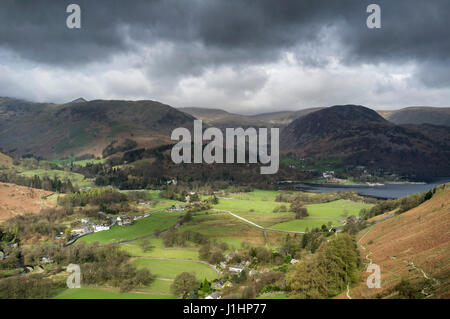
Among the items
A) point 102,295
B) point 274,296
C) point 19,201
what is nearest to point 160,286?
point 102,295

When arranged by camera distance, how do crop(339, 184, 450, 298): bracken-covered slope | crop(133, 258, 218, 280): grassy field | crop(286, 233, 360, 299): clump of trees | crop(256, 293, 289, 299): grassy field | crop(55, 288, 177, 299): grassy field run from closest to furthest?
crop(339, 184, 450, 298): bracken-covered slope
crop(286, 233, 360, 299): clump of trees
crop(256, 293, 289, 299): grassy field
crop(55, 288, 177, 299): grassy field
crop(133, 258, 218, 280): grassy field

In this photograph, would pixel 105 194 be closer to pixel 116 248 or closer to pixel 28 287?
pixel 116 248

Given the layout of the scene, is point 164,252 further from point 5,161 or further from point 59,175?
point 5,161

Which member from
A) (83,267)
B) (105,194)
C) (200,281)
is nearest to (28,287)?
(83,267)

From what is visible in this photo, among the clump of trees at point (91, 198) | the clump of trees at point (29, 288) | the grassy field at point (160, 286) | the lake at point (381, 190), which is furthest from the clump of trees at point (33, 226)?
the lake at point (381, 190)

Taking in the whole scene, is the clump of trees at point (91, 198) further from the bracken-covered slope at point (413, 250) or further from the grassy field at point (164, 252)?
the bracken-covered slope at point (413, 250)

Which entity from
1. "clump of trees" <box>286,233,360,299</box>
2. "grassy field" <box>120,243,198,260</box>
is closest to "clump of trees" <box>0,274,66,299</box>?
"grassy field" <box>120,243,198,260</box>

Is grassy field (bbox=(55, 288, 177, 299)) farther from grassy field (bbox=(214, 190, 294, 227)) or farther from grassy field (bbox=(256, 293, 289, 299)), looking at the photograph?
grassy field (bbox=(214, 190, 294, 227))
